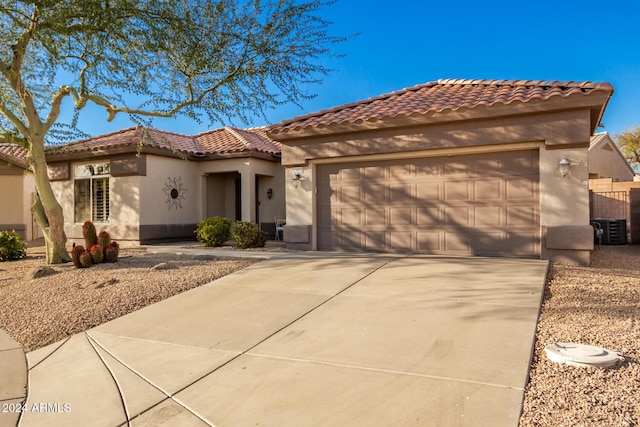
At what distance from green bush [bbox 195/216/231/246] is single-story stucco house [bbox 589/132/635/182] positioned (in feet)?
57.8

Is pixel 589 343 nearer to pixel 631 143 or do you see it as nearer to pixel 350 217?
pixel 350 217

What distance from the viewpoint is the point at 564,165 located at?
8445 millimetres

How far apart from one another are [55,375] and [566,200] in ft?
29.0

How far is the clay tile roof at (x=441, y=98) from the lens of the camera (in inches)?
350

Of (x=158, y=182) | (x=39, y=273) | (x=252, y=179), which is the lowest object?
(x=39, y=273)

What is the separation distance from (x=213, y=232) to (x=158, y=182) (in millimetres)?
3682

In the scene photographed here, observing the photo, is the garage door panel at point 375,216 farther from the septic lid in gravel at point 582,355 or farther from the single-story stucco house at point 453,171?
the septic lid in gravel at point 582,355

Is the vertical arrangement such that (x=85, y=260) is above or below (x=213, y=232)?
below

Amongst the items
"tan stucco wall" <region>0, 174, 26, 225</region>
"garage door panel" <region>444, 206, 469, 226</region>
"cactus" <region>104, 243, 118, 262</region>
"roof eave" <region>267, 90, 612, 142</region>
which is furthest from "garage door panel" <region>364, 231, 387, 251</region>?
"tan stucco wall" <region>0, 174, 26, 225</region>

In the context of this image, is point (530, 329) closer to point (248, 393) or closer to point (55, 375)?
point (248, 393)

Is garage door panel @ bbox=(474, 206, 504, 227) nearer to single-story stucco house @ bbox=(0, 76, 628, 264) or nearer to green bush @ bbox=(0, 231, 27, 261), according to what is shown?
single-story stucco house @ bbox=(0, 76, 628, 264)

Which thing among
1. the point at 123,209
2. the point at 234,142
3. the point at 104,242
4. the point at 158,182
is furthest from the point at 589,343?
the point at 234,142

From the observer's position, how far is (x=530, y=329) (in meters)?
4.69

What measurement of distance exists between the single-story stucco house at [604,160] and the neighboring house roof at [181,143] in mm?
16068
